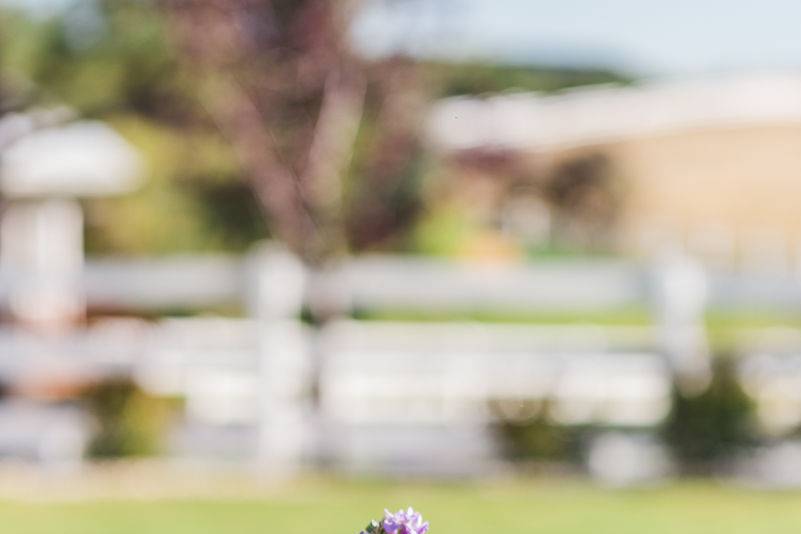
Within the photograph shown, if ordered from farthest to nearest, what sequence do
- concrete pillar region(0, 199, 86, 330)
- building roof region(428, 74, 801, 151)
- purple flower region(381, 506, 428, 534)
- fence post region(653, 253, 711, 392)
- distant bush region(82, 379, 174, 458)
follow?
building roof region(428, 74, 801, 151)
concrete pillar region(0, 199, 86, 330)
fence post region(653, 253, 711, 392)
distant bush region(82, 379, 174, 458)
purple flower region(381, 506, 428, 534)

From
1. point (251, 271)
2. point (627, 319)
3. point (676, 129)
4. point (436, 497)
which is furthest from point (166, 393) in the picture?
point (676, 129)

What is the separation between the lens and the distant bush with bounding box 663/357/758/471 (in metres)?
10.0

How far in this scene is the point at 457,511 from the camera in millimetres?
8633

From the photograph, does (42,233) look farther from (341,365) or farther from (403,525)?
(403,525)

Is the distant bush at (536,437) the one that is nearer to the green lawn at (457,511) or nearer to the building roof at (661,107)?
the green lawn at (457,511)

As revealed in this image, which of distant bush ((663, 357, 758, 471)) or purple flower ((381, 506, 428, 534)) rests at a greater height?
distant bush ((663, 357, 758, 471))

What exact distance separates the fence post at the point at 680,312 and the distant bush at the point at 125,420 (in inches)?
131

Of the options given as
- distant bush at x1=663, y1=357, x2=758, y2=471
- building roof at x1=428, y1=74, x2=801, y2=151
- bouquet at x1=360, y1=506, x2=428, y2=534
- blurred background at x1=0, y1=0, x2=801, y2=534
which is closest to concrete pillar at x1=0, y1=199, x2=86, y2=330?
blurred background at x1=0, y1=0, x2=801, y2=534

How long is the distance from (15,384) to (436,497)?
3.90m

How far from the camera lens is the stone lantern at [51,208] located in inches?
431

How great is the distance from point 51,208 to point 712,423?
1298cm

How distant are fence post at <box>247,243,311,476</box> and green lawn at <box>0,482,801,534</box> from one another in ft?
2.03

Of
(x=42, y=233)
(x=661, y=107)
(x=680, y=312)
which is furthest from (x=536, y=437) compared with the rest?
(x=661, y=107)

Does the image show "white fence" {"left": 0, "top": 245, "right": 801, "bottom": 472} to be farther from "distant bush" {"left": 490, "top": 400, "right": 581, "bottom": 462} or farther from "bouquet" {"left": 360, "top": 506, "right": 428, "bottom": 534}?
"bouquet" {"left": 360, "top": 506, "right": 428, "bottom": 534}
